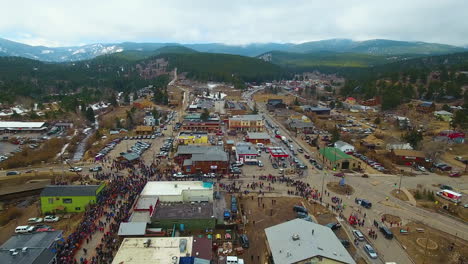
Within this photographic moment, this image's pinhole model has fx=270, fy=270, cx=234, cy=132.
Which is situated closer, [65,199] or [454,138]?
[65,199]

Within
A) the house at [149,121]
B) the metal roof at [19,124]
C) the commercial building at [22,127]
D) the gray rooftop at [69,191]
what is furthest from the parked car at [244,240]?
the metal roof at [19,124]

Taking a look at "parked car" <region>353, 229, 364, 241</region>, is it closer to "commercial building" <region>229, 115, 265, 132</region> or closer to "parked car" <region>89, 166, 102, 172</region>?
"parked car" <region>89, 166, 102, 172</region>

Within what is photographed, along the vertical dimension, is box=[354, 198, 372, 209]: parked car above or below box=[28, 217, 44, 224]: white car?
above

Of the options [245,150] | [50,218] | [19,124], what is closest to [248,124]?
[245,150]

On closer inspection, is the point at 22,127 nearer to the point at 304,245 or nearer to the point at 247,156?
the point at 247,156

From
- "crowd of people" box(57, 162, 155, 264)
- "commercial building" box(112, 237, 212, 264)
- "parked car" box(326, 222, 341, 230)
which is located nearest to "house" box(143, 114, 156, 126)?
"crowd of people" box(57, 162, 155, 264)

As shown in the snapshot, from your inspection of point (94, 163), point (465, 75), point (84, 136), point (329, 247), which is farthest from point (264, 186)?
point (465, 75)

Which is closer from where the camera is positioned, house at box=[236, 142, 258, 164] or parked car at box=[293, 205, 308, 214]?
parked car at box=[293, 205, 308, 214]
